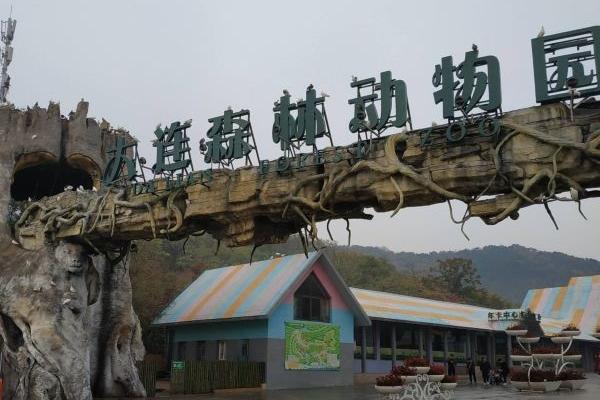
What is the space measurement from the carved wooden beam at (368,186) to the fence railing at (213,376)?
6.86 metres

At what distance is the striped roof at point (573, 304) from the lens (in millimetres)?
41062

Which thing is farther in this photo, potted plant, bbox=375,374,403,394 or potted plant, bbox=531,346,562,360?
potted plant, bbox=531,346,562,360

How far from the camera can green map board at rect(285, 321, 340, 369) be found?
24.0 meters

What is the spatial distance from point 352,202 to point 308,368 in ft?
48.0

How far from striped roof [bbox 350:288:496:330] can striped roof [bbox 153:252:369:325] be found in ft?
8.51

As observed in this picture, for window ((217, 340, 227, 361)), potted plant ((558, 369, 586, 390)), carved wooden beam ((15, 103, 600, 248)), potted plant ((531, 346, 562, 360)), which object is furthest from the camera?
window ((217, 340, 227, 361))

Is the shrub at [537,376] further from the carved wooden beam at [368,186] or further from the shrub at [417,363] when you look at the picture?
the carved wooden beam at [368,186]

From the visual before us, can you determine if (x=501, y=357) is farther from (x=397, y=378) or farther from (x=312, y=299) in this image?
(x=397, y=378)

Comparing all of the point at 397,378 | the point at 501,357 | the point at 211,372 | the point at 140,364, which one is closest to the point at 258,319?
the point at 211,372

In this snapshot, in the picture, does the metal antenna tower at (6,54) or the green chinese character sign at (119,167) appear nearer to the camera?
the green chinese character sign at (119,167)

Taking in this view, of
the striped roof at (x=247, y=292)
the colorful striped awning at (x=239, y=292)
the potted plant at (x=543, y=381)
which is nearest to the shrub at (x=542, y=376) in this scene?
the potted plant at (x=543, y=381)

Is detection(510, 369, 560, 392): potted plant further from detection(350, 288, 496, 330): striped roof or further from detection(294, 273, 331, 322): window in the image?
detection(294, 273, 331, 322): window

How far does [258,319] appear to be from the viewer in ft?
76.5

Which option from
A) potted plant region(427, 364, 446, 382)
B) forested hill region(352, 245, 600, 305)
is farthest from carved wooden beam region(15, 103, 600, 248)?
forested hill region(352, 245, 600, 305)
